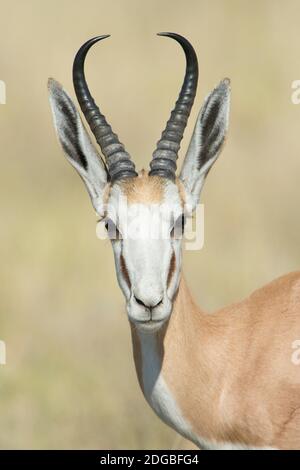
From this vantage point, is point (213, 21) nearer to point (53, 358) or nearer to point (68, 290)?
point (68, 290)

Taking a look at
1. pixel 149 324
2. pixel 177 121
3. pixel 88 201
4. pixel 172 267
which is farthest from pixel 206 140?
pixel 88 201

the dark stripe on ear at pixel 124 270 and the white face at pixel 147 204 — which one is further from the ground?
the white face at pixel 147 204

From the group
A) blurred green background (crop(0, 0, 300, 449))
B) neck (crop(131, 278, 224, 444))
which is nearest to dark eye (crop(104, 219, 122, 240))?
neck (crop(131, 278, 224, 444))

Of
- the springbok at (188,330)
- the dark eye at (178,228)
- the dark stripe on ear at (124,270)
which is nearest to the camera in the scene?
the dark stripe on ear at (124,270)

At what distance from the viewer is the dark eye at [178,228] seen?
8.46 m

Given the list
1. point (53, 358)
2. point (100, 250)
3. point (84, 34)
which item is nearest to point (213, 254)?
point (100, 250)

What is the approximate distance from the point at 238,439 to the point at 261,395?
36cm

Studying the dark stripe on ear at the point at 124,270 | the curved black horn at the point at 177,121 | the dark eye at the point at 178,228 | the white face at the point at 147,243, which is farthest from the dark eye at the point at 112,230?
the curved black horn at the point at 177,121

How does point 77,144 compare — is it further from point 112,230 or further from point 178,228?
point 178,228

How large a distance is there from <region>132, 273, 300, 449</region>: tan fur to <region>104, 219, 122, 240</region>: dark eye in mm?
689

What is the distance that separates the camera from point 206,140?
9086 millimetres

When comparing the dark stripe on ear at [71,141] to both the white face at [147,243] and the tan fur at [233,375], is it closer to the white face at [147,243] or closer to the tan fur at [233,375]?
the white face at [147,243]

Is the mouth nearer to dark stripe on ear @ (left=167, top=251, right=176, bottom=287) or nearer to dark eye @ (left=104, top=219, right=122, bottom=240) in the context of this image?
dark stripe on ear @ (left=167, top=251, right=176, bottom=287)

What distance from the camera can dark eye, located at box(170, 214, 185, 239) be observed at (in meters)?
8.46
